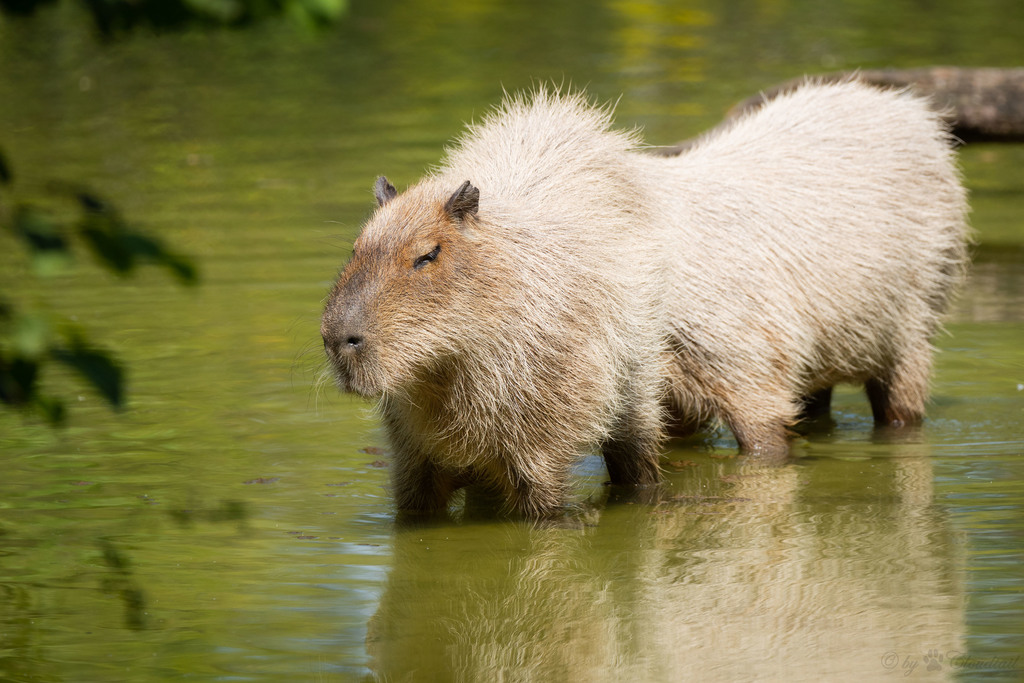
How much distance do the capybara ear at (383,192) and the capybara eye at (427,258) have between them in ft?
1.52

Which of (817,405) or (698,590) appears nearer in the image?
(698,590)

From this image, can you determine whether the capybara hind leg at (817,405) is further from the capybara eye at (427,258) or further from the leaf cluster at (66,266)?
the leaf cluster at (66,266)

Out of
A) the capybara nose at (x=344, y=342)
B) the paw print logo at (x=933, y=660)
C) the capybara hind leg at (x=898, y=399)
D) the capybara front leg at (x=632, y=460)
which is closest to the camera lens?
the paw print logo at (x=933, y=660)

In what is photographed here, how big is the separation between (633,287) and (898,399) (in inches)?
78.2

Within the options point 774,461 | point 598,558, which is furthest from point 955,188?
point 598,558

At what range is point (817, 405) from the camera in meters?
6.98

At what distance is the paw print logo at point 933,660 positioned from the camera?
392 centimetres

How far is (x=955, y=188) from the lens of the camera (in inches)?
262

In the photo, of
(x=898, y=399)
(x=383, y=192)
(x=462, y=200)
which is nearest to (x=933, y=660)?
(x=462, y=200)

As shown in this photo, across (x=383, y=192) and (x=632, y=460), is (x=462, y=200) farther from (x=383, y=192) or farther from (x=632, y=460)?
(x=632, y=460)

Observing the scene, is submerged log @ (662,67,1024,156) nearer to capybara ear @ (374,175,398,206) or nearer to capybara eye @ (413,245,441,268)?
capybara ear @ (374,175,398,206)

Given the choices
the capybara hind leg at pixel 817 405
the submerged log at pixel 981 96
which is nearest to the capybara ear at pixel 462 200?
the capybara hind leg at pixel 817 405

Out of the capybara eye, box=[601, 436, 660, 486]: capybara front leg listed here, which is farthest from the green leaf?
box=[601, 436, 660, 486]: capybara front leg

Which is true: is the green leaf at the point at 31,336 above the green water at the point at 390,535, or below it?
above
